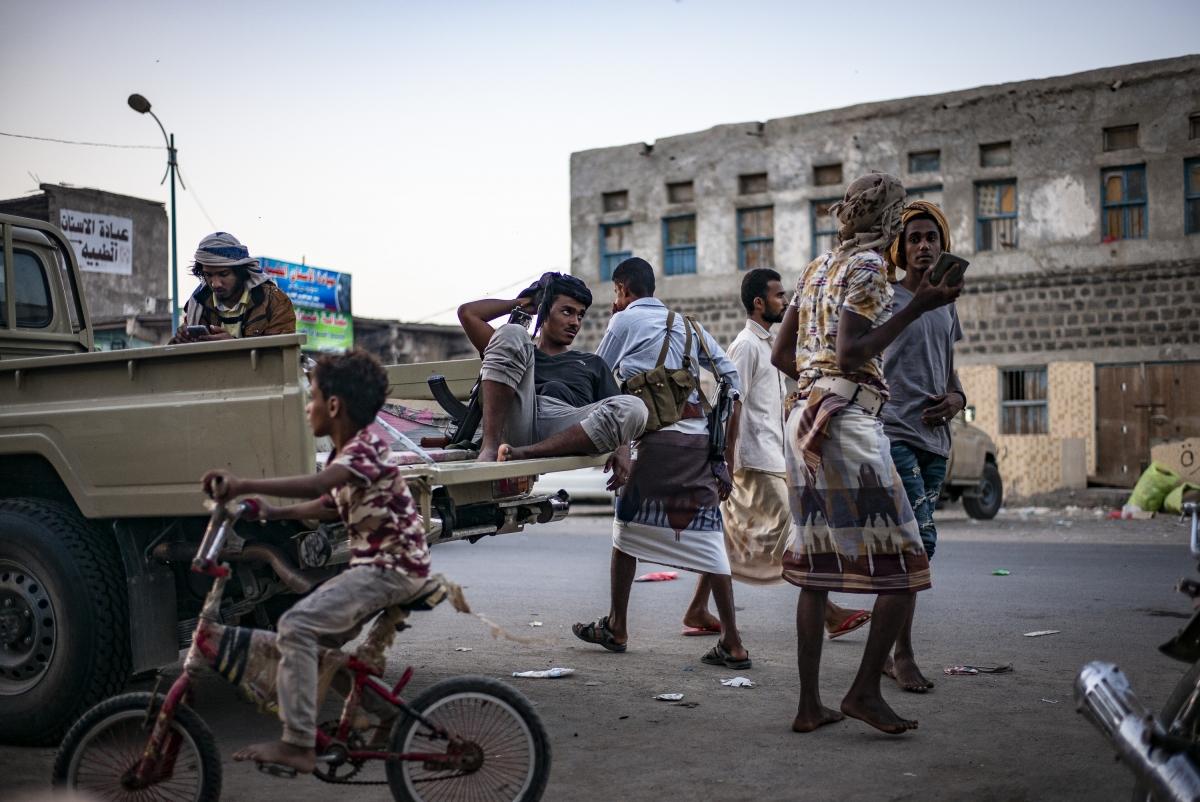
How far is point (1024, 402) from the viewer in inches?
962

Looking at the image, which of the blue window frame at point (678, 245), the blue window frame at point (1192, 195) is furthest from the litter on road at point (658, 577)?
the blue window frame at point (678, 245)

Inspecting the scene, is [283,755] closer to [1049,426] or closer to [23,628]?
[23,628]

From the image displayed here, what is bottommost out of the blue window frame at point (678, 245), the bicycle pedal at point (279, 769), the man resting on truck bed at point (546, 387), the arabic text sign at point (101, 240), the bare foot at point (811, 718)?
the bare foot at point (811, 718)

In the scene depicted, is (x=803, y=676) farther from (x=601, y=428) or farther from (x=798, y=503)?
(x=601, y=428)

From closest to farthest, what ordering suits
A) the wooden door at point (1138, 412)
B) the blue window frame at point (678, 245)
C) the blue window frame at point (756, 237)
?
1. the wooden door at point (1138, 412)
2. the blue window frame at point (756, 237)
3. the blue window frame at point (678, 245)

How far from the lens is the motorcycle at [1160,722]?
2725mm

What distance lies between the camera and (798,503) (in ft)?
16.2

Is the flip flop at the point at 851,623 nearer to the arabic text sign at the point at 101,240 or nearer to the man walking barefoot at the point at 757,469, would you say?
the man walking barefoot at the point at 757,469

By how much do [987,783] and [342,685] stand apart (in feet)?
6.96

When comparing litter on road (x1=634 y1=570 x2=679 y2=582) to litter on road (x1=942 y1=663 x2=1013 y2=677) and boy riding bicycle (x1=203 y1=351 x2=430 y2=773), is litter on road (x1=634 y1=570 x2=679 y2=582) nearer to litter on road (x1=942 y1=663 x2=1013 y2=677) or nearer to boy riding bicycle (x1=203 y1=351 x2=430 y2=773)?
litter on road (x1=942 y1=663 x2=1013 y2=677)

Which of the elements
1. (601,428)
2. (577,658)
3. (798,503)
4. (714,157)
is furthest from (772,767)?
(714,157)

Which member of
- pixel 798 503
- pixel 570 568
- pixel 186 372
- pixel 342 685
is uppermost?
pixel 186 372

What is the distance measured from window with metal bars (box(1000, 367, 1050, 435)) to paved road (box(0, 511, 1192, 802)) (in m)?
14.3

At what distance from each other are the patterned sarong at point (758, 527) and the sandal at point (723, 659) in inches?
32.1
